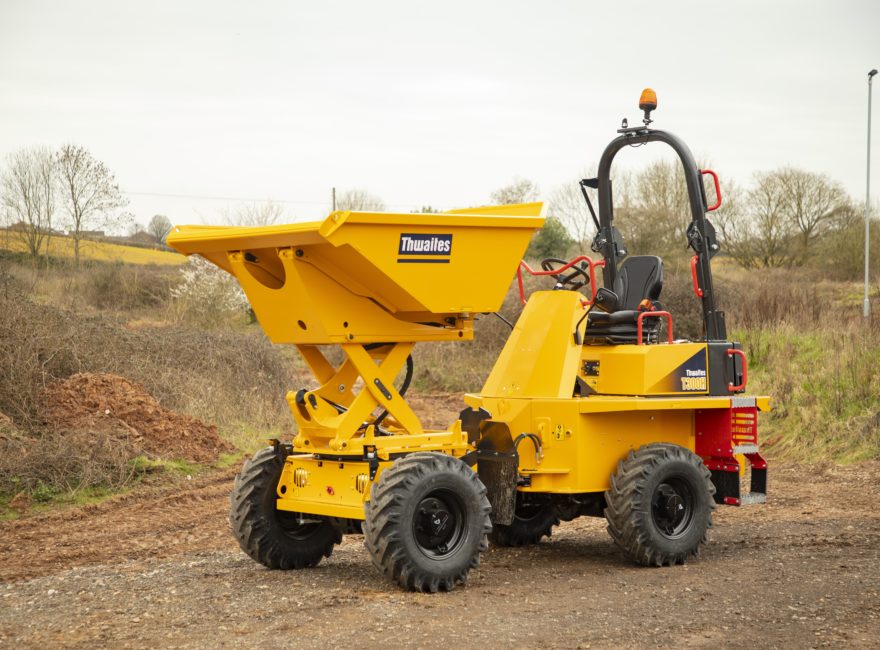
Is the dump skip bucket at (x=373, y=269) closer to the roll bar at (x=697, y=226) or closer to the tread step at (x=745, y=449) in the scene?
the roll bar at (x=697, y=226)

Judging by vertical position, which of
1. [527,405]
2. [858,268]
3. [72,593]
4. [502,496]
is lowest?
[72,593]

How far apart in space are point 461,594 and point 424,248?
2132 mm

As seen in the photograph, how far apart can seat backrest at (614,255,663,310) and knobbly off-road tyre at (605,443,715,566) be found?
128 cm

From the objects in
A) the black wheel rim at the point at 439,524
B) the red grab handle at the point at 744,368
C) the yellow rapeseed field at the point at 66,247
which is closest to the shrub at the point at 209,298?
the yellow rapeseed field at the point at 66,247

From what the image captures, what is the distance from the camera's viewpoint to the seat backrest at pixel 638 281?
8.16 meters

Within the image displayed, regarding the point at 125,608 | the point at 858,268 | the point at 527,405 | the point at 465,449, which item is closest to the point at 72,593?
the point at 125,608

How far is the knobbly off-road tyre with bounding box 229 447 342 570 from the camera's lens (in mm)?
7180

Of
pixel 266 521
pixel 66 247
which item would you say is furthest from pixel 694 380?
pixel 66 247

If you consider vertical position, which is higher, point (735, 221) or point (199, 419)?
point (735, 221)

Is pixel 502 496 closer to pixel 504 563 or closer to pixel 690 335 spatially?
pixel 504 563

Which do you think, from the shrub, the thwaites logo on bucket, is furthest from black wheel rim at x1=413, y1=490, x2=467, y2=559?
the shrub

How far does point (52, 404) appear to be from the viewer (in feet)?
38.4

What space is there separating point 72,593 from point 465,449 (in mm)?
2622

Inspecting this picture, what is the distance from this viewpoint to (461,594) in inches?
255
